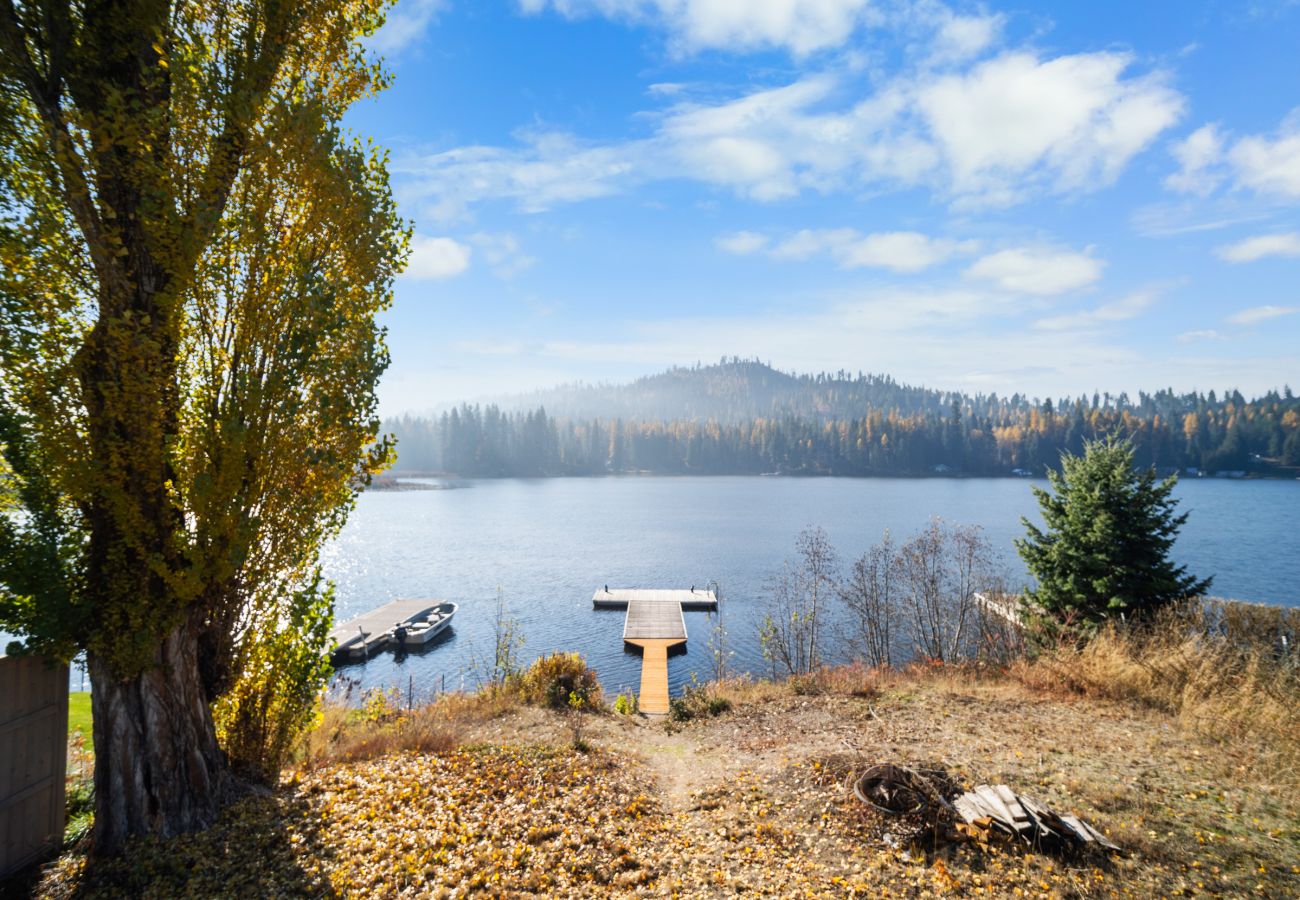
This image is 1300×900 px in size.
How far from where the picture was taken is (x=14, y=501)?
18.5ft

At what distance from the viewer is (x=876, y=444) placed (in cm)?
13875

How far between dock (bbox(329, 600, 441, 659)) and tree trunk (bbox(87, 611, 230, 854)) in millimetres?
22663

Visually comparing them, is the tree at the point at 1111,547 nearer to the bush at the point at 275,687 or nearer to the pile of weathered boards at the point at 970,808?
the pile of weathered boards at the point at 970,808

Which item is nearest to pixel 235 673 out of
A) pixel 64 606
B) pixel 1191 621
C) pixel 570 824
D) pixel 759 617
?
pixel 64 606

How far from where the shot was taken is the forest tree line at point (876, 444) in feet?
381

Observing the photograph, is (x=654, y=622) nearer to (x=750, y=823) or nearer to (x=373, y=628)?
(x=373, y=628)

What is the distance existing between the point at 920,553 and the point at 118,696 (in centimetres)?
2589

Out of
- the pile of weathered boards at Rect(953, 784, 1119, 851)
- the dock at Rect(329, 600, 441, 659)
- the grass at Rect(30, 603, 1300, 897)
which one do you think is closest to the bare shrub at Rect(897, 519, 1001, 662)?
the grass at Rect(30, 603, 1300, 897)

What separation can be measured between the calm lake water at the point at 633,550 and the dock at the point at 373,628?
3.70 feet

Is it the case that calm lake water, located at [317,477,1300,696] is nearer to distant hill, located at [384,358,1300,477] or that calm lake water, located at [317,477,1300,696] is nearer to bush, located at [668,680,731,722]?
bush, located at [668,680,731,722]

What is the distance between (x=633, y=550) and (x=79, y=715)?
139ft

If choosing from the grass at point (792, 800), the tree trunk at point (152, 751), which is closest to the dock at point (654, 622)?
the grass at point (792, 800)

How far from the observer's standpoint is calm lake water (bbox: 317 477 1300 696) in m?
29.6

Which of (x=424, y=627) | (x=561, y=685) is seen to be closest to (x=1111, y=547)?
(x=561, y=685)
